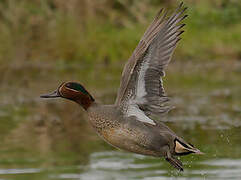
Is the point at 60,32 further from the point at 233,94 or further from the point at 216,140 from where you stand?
the point at 216,140

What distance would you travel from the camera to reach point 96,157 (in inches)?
337

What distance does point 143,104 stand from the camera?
617 centimetres

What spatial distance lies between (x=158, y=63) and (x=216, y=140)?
3.16 m

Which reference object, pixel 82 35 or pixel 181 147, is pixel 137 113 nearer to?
pixel 181 147

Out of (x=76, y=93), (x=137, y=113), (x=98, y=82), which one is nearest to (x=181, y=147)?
(x=137, y=113)

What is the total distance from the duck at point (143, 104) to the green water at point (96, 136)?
1413 mm

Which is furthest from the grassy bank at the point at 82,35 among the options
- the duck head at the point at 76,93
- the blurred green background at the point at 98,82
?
the duck head at the point at 76,93

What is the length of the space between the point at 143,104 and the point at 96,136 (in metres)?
3.82

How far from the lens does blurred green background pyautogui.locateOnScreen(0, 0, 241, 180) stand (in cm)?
817

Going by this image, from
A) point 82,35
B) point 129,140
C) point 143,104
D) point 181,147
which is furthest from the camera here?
point 82,35

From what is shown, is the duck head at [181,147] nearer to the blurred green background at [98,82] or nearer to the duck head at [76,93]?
the duck head at [76,93]

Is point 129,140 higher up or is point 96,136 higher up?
point 129,140

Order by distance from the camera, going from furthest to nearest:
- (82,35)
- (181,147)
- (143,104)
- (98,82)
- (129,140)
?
1. (82,35)
2. (98,82)
3. (143,104)
4. (181,147)
5. (129,140)

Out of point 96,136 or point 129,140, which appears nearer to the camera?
point 129,140
